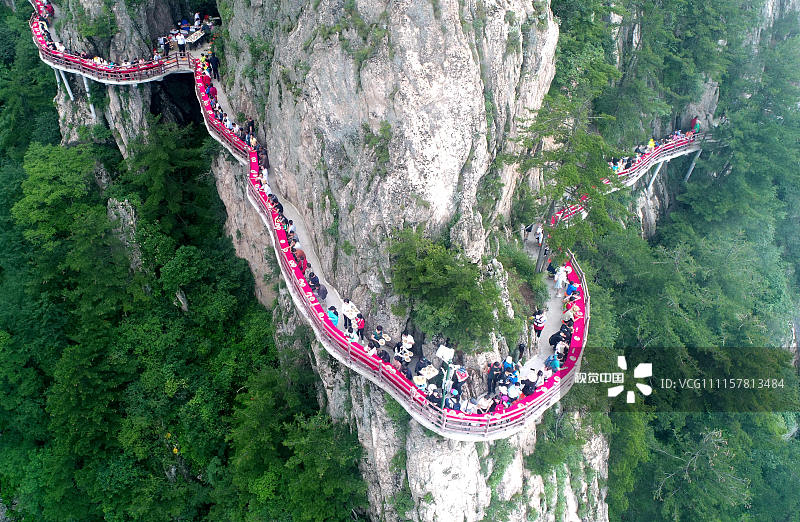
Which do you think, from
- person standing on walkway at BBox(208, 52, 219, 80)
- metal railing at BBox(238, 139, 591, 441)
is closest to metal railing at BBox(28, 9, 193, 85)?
person standing on walkway at BBox(208, 52, 219, 80)

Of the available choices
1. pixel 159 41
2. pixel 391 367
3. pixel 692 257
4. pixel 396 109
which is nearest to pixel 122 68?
pixel 159 41

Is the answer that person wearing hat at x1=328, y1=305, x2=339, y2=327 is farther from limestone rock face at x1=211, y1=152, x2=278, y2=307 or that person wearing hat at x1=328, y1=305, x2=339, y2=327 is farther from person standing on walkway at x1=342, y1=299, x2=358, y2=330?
limestone rock face at x1=211, y1=152, x2=278, y2=307

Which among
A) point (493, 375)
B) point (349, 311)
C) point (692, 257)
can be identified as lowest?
point (692, 257)

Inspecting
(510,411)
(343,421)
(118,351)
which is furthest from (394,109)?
(118,351)

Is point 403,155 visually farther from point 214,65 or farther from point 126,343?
point 126,343

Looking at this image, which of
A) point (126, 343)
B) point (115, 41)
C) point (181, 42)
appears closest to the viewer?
point (126, 343)

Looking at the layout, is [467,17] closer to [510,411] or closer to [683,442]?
[510,411]

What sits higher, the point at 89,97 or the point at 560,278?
the point at 89,97
